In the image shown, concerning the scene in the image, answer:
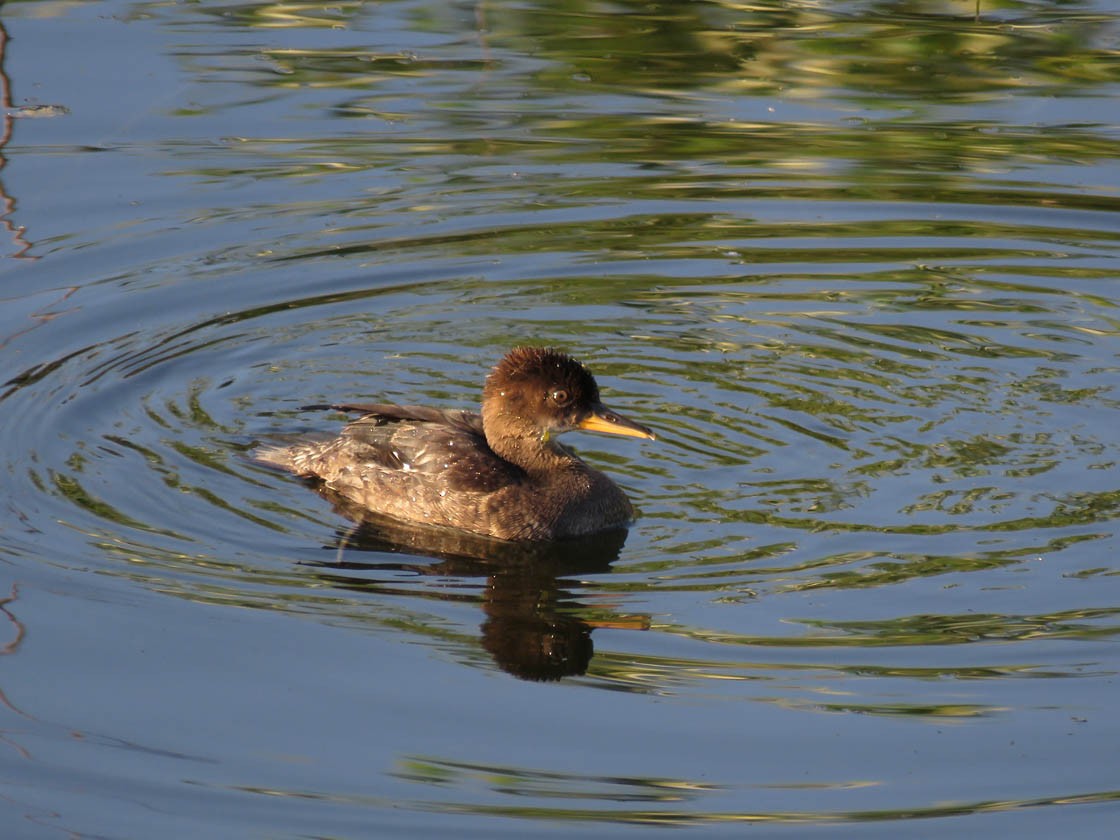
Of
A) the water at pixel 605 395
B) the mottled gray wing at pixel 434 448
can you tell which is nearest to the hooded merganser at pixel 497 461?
the mottled gray wing at pixel 434 448

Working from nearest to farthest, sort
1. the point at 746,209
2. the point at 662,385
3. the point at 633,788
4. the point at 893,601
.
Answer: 1. the point at 633,788
2. the point at 893,601
3. the point at 662,385
4. the point at 746,209

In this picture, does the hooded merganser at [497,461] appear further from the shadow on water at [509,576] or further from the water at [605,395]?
the water at [605,395]

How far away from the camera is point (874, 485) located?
9117mm

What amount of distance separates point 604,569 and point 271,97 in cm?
748

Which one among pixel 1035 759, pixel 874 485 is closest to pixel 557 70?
pixel 874 485

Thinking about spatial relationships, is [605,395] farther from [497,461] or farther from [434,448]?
[434,448]

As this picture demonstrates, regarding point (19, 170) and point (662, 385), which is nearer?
point (662, 385)

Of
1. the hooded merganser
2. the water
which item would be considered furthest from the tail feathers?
the water

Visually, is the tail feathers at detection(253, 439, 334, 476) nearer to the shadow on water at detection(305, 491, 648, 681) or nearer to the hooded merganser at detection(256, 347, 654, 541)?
the hooded merganser at detection(256, 347, 654, 541)

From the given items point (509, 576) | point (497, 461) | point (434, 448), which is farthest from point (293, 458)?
point (509, 576)

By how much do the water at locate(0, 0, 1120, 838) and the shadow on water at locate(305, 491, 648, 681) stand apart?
3cm

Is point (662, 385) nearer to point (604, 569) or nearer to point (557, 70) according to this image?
point (604, 569)

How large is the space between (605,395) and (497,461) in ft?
3.81

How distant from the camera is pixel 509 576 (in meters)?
8.60
